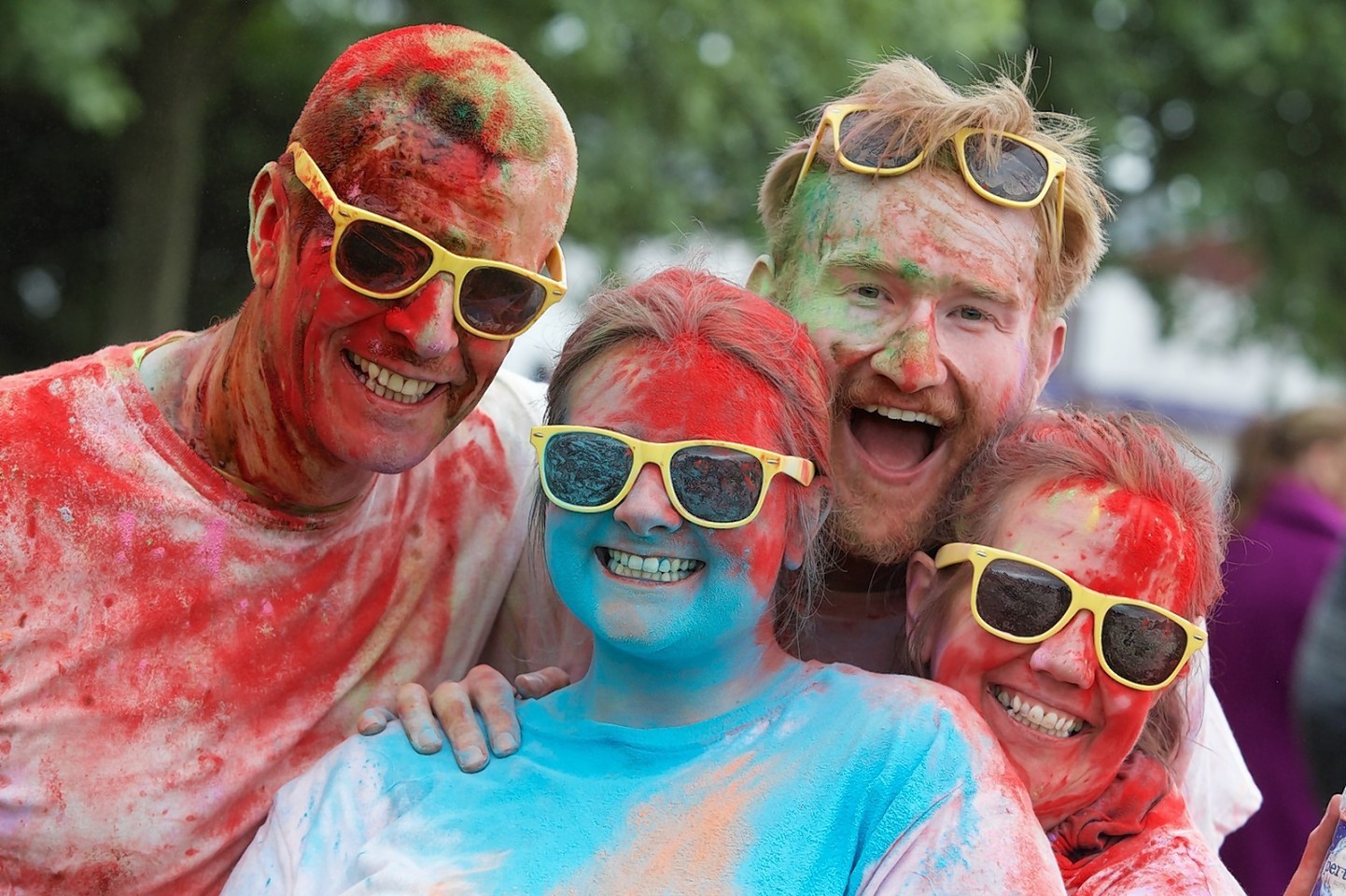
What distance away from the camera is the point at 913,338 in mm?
2703

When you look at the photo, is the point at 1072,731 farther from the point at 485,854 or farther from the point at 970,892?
the point at 485,854

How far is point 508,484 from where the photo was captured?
9.82 ft

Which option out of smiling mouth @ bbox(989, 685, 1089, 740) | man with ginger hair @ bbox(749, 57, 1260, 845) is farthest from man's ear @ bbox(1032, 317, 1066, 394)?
smiling mouth @ bbox(989, 685, 1089, 740)

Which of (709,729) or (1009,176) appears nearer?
(709,729)

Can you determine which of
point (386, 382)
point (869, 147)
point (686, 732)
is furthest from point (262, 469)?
point (869, 147)

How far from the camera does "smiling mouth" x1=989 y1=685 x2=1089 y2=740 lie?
243 centimetres

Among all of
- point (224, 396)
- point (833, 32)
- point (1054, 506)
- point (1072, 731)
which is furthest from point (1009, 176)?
point (833, 32)

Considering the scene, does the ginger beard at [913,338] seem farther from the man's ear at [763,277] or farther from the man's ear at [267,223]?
the man's ear at [267,223]

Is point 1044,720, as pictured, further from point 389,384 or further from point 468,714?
point 389,384

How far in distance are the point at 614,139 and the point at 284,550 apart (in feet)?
15.5

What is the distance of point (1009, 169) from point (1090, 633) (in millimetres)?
942

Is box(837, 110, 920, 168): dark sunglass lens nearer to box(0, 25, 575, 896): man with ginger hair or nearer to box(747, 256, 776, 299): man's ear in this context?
box(747, 256, 776, 299): man's ear

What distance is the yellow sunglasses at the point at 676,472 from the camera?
2264mm

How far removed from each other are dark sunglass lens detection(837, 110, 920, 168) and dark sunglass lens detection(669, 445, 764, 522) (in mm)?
825
